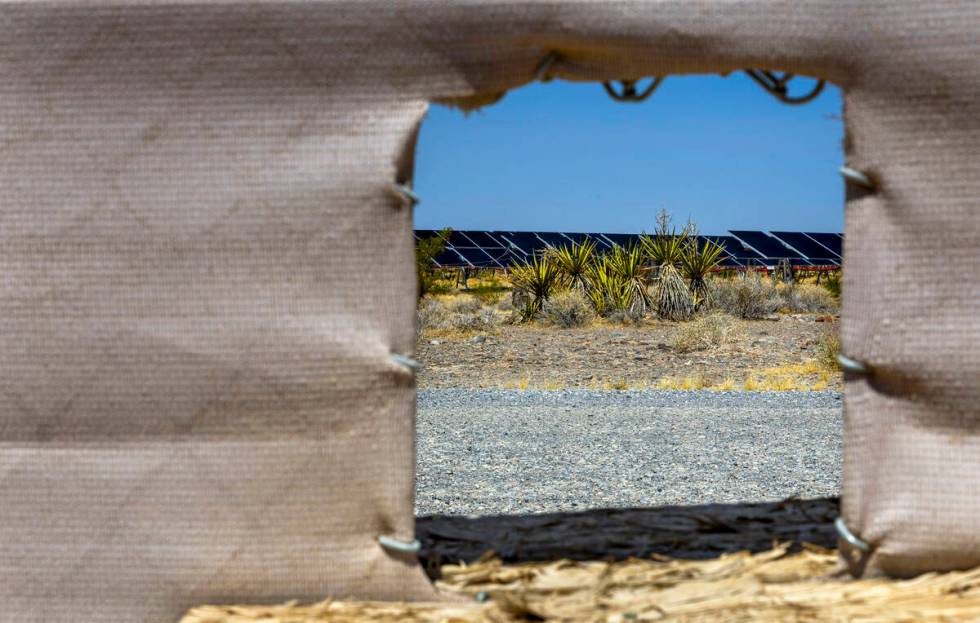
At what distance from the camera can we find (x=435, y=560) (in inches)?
125

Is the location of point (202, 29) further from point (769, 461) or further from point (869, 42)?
point (769, 461)

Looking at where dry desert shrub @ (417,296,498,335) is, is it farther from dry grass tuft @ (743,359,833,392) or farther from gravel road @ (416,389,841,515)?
gravel road @ (416,389,841,515)

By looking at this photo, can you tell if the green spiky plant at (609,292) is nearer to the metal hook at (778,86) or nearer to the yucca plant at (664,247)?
the yucca plant at (664,247)

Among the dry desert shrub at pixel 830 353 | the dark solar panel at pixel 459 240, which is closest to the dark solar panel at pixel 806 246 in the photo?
the dark solar panel at pixel 459 240


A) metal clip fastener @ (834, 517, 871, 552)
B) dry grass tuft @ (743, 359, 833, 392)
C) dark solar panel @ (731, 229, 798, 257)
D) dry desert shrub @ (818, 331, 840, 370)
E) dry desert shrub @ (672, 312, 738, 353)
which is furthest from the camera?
dark solar panel @ (731, 229, 798, 257)

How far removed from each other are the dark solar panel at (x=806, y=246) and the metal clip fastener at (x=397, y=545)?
23.4 m

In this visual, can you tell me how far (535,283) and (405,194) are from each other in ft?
50.7

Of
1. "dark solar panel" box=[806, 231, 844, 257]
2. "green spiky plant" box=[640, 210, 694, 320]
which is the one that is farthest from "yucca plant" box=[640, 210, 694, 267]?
"dark solar panel" box=[806, 231, 844, 257]

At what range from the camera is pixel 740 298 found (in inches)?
723

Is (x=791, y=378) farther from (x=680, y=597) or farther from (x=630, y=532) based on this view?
(x=680, y=597)

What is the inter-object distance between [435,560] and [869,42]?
2.07 metres

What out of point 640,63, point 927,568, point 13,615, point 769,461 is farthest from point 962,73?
point 769,461

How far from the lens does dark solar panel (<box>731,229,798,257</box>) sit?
26.3 meters

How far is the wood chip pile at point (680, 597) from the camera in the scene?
2564 millimetres
